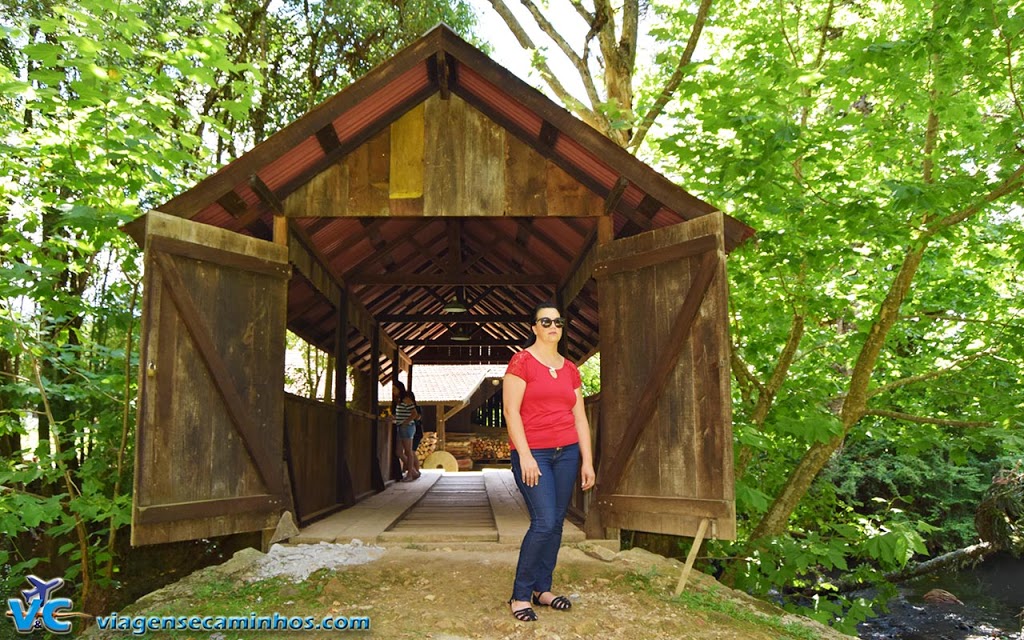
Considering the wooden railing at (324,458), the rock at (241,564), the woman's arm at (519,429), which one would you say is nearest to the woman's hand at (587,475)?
the woman's arm at (519,429)

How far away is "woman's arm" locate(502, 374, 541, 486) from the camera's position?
14.5 feet

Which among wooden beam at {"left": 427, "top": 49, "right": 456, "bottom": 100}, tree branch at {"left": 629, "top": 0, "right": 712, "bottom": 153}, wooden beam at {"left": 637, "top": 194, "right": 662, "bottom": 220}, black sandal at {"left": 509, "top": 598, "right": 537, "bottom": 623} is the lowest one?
black sandal at {"left": 509, "top": 598, "right": 537, "bottom": 623}

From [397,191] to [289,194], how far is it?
0.95 meters

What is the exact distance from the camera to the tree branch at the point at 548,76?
1355 cm

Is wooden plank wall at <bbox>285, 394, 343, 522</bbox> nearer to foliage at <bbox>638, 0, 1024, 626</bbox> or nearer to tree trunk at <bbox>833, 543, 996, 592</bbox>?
foliage at <bbox>638, 0, 1024, 626</bbox>

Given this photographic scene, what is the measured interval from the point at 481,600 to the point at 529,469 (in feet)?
3.78

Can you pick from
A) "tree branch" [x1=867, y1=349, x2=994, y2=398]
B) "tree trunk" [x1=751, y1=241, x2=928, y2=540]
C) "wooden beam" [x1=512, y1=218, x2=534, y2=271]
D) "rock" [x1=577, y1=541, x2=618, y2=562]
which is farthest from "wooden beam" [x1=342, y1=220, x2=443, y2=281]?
"tree branch" [x1=867, y1=349, x2=994, y2=398]

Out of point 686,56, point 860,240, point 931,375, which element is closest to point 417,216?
point 860,240

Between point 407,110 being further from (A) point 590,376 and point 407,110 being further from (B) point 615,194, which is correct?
(A) point 590,376

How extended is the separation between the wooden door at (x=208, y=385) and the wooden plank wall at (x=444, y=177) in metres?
0.77

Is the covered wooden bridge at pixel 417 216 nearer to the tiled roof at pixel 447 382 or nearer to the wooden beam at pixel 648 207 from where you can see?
the wooden beam at pixel 648 207

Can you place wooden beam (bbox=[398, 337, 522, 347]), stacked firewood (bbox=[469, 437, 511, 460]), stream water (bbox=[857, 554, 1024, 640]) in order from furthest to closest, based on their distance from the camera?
stacked firewood (bbox=[469, 437, 511, 460]) → wooden beam (bbox=[398, 337, 522, 347]) → stream water (bbox=[857, 554, 1024, 640])

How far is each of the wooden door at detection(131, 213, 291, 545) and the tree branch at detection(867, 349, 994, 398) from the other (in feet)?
19.7

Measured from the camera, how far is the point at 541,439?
4.58m
